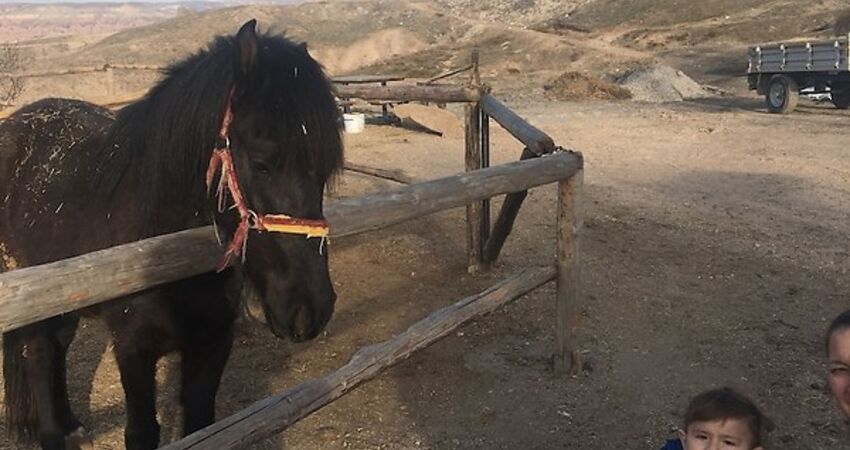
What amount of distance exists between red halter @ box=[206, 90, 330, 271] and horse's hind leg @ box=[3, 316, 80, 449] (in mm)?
1797

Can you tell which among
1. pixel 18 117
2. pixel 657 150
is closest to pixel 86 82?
pixel 657 150

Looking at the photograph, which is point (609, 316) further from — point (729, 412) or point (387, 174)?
point (729, 412)

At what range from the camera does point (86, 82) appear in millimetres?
19078

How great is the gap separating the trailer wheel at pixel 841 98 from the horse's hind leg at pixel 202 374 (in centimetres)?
1692

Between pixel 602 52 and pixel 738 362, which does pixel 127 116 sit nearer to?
pixel 738 362

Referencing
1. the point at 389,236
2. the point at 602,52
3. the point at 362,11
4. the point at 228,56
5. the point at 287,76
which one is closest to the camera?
the point at 287,76

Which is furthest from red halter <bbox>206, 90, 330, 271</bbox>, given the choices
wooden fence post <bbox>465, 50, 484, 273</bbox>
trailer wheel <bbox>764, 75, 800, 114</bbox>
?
trailer wheel <bbox>764, 75, 800, 114</bbox>

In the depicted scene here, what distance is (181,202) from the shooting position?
8.34ft

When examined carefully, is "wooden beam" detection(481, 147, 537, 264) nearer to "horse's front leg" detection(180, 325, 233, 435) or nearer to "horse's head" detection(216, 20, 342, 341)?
"horse's front leg" detection(180, 325, 233, 435)

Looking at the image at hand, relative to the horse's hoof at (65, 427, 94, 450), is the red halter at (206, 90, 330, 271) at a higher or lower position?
higher

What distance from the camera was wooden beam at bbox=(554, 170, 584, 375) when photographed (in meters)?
4.20

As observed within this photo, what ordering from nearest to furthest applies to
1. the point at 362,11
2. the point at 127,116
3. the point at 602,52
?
the point at 127,116 < the point at 602,52 < the point at 362,11

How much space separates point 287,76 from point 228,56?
11.5 inches

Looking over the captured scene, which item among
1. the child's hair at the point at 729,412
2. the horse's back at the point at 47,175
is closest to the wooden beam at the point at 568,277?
the child's hair at the point at 729,412
